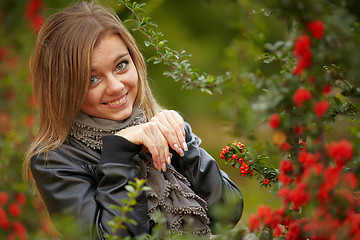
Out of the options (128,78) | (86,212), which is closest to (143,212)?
(86,212)

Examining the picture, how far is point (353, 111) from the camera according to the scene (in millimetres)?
1738

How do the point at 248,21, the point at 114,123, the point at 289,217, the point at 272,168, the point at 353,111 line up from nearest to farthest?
the point at 248,21 → the point at 289,217 → the point at 353,111 → the point at 272,168 → the point at 114,123

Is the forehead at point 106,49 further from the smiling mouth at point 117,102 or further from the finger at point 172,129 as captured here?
the finger at point 172,129

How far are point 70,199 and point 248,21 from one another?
109cm

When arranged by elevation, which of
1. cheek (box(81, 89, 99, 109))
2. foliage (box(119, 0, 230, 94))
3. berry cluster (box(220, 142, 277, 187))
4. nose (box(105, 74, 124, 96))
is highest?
foliage (box(119, 0, 230, 94))

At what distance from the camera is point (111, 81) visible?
191 cm

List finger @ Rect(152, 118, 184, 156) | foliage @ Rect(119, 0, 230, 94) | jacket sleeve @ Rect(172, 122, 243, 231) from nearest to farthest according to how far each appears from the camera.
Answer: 1. foliage @ Rect(119, 0, 230, 94)
2. finger @ Rect(152, 118, 184, 156)
3. jacket sleeve @ Rect(172, 122, 243, 231)

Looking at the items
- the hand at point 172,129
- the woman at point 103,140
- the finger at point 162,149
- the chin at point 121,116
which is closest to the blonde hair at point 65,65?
the woman at point 103,140

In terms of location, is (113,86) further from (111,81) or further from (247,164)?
(247,164)

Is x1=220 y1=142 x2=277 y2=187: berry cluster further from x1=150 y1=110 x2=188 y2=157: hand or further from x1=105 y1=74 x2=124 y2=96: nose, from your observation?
x1=105 y1=74 x2=124 y2=96: nose

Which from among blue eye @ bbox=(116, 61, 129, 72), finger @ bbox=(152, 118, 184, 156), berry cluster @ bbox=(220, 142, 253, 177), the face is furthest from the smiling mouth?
berry cluster @ bbox=(220, 142, 253, 177)

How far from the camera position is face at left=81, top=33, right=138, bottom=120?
6.29 feet

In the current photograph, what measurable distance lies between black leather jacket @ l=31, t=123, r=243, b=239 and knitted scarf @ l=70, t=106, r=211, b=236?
0.05 metres

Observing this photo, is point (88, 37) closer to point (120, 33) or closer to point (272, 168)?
point (120, 33)
